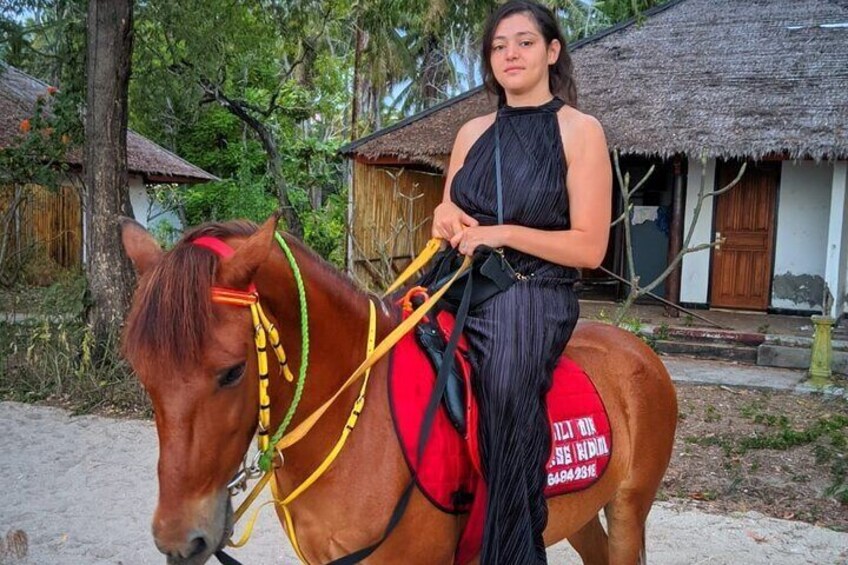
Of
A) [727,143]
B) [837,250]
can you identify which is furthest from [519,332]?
[837,250]

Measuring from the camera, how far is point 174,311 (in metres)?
1.41

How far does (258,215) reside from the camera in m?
15.6

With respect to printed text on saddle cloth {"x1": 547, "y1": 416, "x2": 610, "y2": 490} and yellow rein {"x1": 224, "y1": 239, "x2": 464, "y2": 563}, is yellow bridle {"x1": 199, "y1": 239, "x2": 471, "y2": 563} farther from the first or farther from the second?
printed text on saddle cloth {"x1": 547, "y1": 416, "x2": 610, "y2": 490}

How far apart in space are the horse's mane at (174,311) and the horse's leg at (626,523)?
1737 mm

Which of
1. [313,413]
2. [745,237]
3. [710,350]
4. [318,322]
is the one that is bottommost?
[710,350]

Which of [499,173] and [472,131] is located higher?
[472,131]

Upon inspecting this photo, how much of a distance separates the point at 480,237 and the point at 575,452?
29.4 inches

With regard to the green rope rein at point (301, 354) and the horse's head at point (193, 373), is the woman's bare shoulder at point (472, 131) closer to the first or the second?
the green rope rein at point (301, 354)

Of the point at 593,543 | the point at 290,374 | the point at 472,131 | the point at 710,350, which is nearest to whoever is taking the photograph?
the point at 290,374

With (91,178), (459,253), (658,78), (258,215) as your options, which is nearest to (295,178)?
(258,215)

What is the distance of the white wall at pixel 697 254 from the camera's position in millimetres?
11164

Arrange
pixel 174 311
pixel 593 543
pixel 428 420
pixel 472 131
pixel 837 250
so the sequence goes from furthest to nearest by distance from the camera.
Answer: pixel 837 250, pixel 593 543, pixel 472 131, pixel 428 420, pixel 174 311

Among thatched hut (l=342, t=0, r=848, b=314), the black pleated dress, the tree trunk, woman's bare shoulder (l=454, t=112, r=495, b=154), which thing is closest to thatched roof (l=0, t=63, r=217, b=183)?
thatched hut (l=342, t=0, r=848, b=314)

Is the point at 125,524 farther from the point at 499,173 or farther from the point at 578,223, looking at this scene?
the point at 578,223
